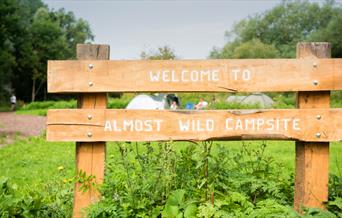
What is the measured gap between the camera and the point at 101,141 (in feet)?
13.4

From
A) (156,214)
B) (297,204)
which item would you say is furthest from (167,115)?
(297,204)

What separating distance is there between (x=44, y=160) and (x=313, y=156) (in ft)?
23.7

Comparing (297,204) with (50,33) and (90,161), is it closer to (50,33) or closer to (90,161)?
(90,161)

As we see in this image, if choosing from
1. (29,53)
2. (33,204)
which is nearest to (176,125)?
(33,204)

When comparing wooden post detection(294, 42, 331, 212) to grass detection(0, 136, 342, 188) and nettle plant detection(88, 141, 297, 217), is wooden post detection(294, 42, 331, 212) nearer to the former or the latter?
nettle plant detection(88, 141, 297, 217)

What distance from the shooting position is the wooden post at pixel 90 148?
161 inches

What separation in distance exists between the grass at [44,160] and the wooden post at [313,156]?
2.44 meters

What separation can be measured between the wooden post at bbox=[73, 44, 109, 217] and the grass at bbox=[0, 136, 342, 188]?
2289 mm

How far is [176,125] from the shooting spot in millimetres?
4023

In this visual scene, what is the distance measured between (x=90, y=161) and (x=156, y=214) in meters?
0.77

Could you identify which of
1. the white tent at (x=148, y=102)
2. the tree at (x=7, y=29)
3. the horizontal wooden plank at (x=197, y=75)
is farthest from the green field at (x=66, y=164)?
the tree at (x=7, y=29)

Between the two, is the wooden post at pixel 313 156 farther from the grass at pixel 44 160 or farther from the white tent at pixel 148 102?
the white tent at pixel 148 102

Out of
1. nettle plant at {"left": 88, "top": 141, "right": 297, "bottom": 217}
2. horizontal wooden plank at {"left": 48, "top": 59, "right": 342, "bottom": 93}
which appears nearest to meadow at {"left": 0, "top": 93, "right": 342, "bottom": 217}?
nettle plant at {"left": 88, "top": 141, "right": 297, "bottom": 217}

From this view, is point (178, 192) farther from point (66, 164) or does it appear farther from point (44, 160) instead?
point (44, 160)
